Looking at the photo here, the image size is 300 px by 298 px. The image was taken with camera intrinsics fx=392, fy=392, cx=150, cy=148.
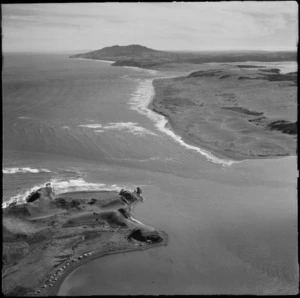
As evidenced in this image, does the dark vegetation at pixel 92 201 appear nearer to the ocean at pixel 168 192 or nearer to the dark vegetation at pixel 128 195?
the dark vegetation at pixel 128 195

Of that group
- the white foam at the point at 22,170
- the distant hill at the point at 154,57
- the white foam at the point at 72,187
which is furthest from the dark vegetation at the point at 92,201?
the distant hill at the point at 154,57

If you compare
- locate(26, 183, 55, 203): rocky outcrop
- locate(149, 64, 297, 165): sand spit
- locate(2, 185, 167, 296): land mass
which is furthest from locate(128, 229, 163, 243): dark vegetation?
locate(149, 64, 297, 165): sand spit

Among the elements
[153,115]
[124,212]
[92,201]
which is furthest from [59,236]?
[153,115]

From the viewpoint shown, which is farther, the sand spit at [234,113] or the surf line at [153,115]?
the sand spit at [234,113]

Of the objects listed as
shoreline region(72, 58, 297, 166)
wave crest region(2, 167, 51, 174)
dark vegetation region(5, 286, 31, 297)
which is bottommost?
dark vegetation region(5, 286, 31, 297)

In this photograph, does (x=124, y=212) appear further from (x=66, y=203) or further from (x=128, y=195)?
(x=66, y=203)

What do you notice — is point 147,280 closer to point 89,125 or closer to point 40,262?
point 40,262

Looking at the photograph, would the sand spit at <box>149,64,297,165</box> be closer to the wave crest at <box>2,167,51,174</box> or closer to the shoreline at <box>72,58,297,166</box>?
the shoreline at <box>72,58,297,166</box>
